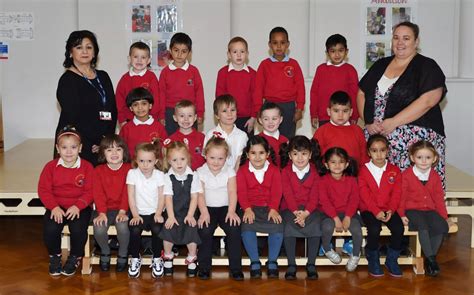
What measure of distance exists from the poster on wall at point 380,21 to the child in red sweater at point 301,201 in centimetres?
250

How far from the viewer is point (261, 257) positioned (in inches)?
176

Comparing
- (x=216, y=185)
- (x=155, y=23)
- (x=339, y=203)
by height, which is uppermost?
(x=155, y=23)

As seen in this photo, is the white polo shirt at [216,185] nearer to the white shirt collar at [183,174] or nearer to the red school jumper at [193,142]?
the white shirt collar at [183,174]

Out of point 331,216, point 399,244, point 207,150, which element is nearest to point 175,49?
point 207,150

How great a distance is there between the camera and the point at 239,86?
5.30m

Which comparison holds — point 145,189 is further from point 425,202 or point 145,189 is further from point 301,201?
point 425,202

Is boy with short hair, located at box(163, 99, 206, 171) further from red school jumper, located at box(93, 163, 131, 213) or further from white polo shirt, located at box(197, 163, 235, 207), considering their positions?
red school jumper, located at box(93, 163, 131, 213)

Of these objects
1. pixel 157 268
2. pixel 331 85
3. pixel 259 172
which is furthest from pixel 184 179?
pixel 331 85

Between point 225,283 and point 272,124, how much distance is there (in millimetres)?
1174

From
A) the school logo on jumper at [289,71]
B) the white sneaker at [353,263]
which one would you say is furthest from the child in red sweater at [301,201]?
the school logo on jumper at [289,71]

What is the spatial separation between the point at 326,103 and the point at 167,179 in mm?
1587

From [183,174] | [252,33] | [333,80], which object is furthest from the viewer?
[252,33]

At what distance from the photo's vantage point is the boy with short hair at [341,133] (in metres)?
4.67

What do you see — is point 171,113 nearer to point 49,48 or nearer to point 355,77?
point 355,77
